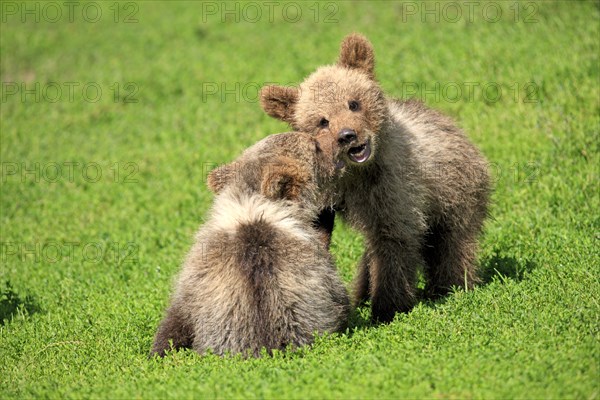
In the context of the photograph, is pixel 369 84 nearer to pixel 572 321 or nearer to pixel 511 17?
pixel 572 321

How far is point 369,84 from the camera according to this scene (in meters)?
8.37

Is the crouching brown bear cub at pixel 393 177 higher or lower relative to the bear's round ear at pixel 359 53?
lower

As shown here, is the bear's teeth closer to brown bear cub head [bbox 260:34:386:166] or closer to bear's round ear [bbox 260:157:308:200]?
brown bear cub head [bbox 260:34:386:166]

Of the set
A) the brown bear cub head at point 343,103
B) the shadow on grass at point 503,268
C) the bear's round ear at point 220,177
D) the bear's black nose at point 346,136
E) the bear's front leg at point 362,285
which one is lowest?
the bear's front leg at point 362,285

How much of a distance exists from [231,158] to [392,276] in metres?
4.99

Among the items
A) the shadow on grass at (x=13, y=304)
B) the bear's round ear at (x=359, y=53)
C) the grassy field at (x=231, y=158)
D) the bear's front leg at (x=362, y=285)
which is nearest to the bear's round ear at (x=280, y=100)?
the bear's round ear at (x=359, y=53)

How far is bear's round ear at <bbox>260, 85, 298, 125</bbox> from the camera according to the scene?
27.5 feet

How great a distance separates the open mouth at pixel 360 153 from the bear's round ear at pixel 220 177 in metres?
1.07

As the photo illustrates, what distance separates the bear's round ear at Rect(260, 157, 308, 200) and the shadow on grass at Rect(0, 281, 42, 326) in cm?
325

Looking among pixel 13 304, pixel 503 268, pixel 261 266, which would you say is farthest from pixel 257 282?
pixel 13 304

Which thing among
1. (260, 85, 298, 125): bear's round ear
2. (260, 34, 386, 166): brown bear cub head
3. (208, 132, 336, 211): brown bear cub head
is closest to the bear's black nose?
(260, 34, 386, 166): brown bear cub head

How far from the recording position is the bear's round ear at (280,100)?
839 cm

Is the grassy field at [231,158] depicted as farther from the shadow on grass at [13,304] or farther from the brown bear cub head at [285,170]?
the brown bear cub head at [285,170]

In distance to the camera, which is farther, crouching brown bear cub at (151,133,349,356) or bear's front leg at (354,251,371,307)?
bear's front leg at (354,251,371,307)
